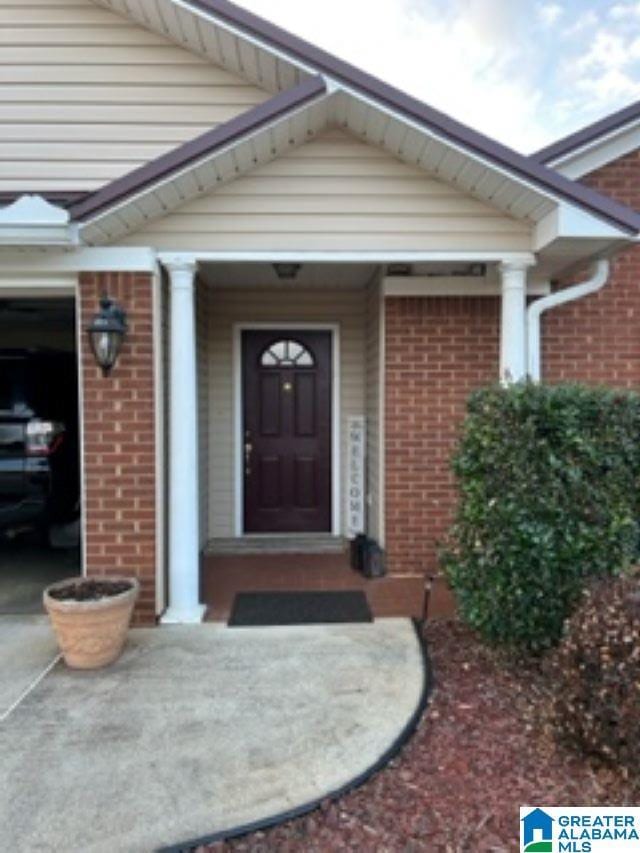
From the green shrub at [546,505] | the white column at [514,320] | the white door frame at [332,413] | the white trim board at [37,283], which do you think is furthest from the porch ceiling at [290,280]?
the green shrub at [546,505]

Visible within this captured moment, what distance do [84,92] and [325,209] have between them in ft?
7.05

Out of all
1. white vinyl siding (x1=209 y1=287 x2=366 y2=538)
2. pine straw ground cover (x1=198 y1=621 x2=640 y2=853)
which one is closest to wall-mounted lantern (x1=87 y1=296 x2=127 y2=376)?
white vinyl siding (x1=209 y1=287 x2=366 y2=538)

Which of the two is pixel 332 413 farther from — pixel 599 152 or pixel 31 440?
pixel 599 152

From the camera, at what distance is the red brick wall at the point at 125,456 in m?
4.41

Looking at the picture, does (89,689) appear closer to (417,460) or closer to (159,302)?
(159,302)

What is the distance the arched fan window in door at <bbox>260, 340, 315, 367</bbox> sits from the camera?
22.2ft

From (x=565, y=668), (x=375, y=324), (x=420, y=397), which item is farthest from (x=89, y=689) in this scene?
(x=375, y=324)

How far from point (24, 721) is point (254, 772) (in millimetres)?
1252

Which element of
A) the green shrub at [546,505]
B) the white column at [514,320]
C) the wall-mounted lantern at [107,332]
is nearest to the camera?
the green shrub at [546,505]

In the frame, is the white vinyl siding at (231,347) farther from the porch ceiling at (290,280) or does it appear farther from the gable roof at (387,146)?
the gable roof at (387,146)

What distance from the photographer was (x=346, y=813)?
8.11 feet

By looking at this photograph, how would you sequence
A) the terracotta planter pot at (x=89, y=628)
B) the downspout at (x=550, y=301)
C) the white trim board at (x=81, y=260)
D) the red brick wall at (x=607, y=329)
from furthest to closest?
the red brick wall at (x=607, y=329) → the downspout at (x=550, y=301) → the white trim board at (x=81, y=260) → the terracotta planter pot at (x=89, y=628)

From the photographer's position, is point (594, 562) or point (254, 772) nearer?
point (254, 772)

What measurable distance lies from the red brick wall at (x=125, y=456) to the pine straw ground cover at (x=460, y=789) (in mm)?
2221
